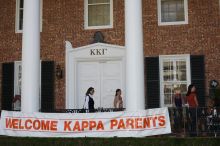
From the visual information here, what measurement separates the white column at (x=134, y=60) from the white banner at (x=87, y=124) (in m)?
0.47

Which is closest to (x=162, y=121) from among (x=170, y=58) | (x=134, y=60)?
(x=134, y=60)

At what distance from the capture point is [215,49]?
54.9ft

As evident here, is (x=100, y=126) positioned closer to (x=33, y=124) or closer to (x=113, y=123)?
(x=113, y=123)

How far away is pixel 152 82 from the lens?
1688cm

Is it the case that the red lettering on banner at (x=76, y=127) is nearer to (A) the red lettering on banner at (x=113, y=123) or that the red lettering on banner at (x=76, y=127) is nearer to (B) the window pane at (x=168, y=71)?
(A) the red lettering on banner at (x=113, y=123)

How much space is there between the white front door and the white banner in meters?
4.56

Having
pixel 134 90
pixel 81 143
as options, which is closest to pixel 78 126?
pixel 81 143

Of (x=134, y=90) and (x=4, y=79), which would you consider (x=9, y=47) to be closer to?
(x=4, y=79)

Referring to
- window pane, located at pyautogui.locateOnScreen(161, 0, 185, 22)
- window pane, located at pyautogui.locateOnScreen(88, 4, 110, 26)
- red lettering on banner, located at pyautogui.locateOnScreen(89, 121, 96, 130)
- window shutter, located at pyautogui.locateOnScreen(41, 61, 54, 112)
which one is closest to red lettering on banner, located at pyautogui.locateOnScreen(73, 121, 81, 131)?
red lettering on banner, located at pyautogui.locateOnScreen(89, 121, 96, 130)

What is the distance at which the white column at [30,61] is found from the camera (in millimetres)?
13633

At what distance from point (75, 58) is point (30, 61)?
4.20 metres

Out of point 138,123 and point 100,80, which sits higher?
point 100,80

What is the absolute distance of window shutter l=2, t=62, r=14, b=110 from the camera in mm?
17969

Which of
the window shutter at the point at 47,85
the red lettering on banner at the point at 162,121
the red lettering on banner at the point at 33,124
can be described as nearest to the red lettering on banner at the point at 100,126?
the red lettering on banner at the point at 33,124
